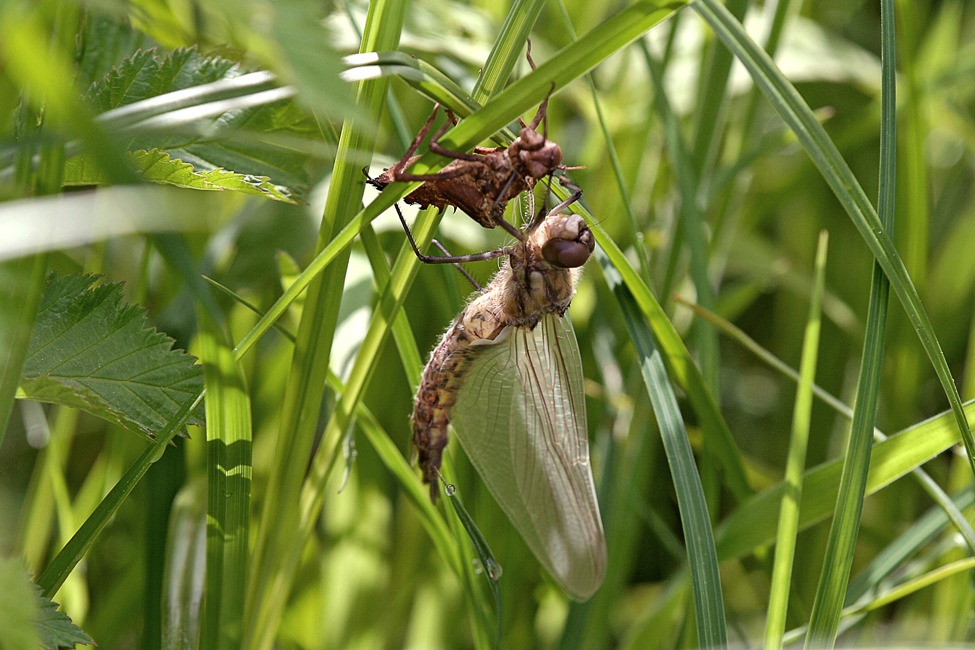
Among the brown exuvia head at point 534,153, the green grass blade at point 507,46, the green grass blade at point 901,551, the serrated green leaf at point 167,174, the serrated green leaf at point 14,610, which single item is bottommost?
the green grass blade at point 901,551

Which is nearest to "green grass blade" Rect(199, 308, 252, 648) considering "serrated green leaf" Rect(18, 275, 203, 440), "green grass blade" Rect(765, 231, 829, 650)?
"serrated green leaf" Rect(18, 275, 203, 440)

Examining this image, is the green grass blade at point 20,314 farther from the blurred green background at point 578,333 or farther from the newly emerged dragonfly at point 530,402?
the newly emerged dragonfly at point 530,402

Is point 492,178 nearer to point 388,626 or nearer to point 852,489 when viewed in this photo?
point 852,489

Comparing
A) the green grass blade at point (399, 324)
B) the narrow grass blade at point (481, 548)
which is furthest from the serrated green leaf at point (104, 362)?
the narrow grass blade at point (481, 548)

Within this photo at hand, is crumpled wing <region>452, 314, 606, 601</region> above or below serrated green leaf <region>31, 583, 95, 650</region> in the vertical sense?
above

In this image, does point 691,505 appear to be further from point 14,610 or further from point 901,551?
point 14,610

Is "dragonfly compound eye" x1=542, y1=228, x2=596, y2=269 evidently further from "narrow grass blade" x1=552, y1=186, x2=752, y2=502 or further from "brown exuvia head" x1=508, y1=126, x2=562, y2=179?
"brown exuvia head" x1=508, y1=126, x2=562, y2=179
